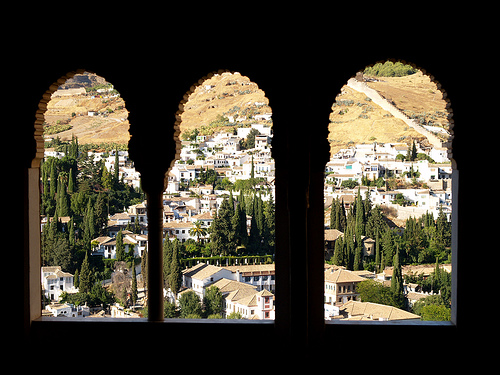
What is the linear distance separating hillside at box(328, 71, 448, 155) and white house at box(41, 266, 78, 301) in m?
17.0

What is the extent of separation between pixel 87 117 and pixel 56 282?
45.4 ft

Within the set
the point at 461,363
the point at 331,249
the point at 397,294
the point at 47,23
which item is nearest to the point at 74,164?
the point at 331,249

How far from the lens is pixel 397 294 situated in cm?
2412

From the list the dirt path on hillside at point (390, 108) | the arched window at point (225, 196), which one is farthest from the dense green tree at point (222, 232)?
the dirt path on hillside at point (390, 108)

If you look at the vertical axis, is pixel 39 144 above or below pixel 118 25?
below

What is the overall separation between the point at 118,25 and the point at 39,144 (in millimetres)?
1184

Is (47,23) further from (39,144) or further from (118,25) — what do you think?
(39,144)

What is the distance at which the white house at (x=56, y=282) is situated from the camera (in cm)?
2314

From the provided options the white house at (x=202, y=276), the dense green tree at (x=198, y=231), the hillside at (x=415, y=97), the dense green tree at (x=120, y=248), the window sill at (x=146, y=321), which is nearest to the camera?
the window sill at (x=146, y=321)

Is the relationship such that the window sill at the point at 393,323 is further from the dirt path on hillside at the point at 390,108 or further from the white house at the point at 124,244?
the dirt path on hillside at the point at 390,108

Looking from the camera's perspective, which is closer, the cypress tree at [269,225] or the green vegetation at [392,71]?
the cypress tree at [269,225]

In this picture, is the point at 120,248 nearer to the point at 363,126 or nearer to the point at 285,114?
the point at 363,126

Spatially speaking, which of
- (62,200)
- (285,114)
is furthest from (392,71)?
(285,114)

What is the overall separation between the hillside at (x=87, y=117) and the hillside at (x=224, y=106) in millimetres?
5002
